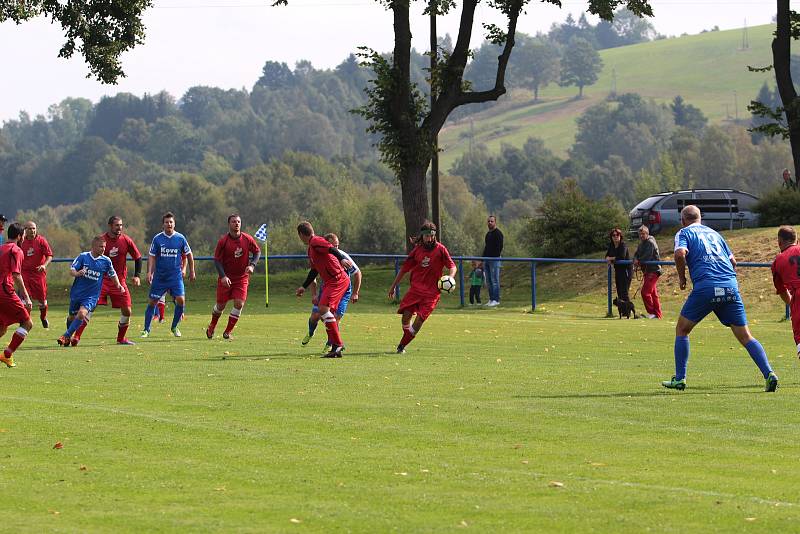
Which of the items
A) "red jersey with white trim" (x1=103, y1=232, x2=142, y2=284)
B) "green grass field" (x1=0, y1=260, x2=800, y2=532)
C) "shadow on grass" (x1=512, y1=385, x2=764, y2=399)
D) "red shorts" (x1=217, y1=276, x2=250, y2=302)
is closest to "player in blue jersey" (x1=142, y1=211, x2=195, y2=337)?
"red jersey with white trim" (x1=103, y1=232, x2=142, y2=284)

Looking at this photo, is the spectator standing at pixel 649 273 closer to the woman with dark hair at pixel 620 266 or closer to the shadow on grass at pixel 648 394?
the woman with dark hair at pixel 620 266

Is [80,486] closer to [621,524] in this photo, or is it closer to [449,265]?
[621,524]

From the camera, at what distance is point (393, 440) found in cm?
1161

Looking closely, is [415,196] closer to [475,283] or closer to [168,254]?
[475,283]

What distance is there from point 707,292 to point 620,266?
607 inches

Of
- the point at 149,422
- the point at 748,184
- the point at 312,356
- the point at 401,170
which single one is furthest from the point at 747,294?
the point at 748,184

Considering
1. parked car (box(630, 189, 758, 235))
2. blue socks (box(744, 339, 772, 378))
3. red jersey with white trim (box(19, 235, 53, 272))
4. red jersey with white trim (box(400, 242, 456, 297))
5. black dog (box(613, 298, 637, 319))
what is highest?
parked car (box(630, 189, 758, 235))

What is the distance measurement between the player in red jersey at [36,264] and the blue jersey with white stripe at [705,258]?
13649mm

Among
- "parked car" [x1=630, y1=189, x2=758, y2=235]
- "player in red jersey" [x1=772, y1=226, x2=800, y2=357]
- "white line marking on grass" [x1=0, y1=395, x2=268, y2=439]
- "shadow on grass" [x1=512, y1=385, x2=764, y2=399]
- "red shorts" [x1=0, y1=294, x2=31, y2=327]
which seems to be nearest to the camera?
"white line marking on grass" [x1=0, y1=395, x2=268, y2=439]

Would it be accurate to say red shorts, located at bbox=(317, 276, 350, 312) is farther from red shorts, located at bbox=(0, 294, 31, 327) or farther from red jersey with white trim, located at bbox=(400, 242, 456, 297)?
red shorts, located at bbox=(0, 294, 31, 327)

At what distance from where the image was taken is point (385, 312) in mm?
31922

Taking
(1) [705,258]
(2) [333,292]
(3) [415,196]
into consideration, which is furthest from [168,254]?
(3) [415,196]

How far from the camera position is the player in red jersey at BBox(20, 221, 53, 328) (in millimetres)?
25250

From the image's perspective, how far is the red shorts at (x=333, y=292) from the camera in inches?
763
